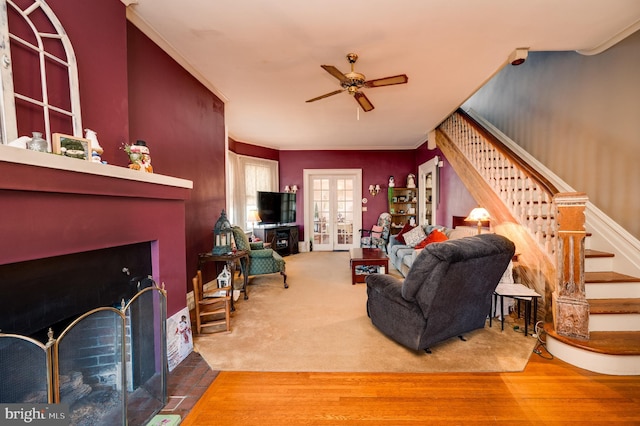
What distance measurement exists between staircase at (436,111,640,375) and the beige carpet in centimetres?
44

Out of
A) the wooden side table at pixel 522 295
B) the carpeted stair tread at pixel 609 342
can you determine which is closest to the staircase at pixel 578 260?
the carpeted stair tread at pixel 609 342

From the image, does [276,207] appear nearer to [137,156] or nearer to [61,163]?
[137,156]

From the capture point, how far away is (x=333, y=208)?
7.53m

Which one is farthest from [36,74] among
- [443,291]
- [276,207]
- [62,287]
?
[276,207]

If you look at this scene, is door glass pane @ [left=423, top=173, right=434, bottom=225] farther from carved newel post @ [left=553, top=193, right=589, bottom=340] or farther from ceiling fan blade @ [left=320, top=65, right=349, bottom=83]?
ceiling fan blade @ [left=320, top=65, right=349, bottom=83]

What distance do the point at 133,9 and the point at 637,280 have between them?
16.9 ft

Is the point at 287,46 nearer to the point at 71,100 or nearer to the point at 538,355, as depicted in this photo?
the point at 71,100

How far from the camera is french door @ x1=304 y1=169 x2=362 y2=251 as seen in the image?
745cm

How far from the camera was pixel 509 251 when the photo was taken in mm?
2357

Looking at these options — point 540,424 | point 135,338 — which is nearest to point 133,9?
point 135,338

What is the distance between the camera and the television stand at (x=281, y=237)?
6.46m

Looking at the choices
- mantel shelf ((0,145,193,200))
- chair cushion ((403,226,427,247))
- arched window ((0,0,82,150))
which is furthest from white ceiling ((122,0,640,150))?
chair cushion ((403,226,427,247))

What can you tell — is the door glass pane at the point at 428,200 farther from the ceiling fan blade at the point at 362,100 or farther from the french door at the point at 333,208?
the ceiling fan blade at the point at 362,100

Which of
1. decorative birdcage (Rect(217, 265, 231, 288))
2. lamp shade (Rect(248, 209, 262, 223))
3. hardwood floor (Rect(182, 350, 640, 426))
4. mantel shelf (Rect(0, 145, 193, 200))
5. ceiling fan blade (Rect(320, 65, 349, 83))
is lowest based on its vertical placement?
hardwood floor (Rect(182, 350, 640, 426))
